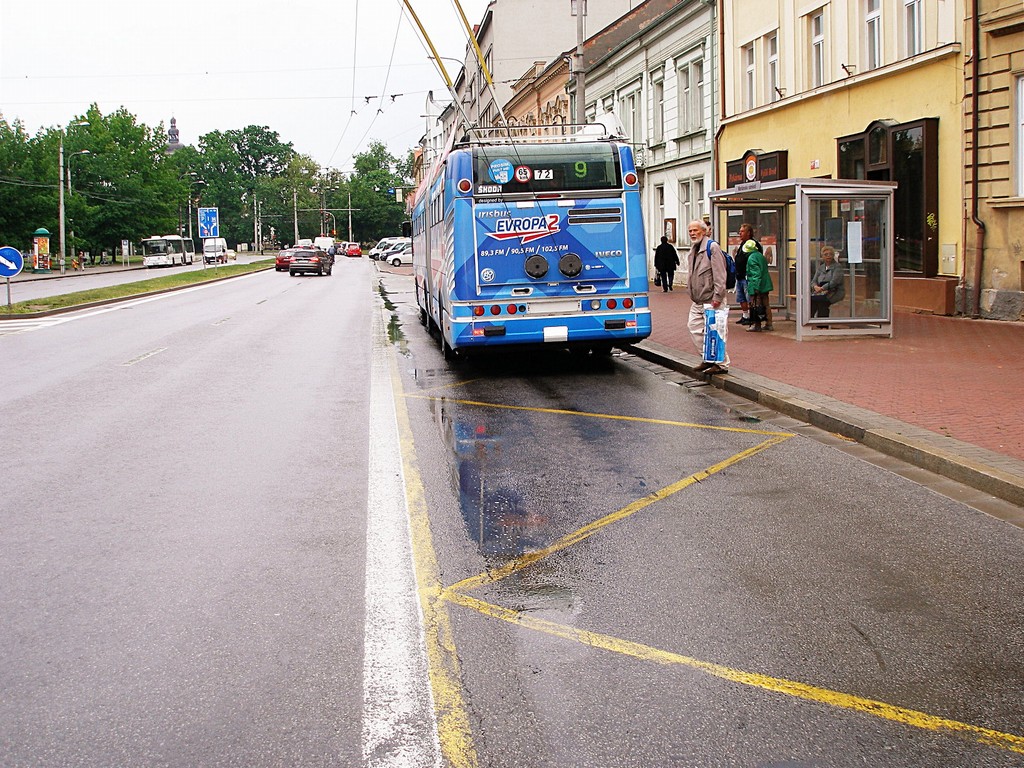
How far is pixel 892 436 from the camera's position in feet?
28.1

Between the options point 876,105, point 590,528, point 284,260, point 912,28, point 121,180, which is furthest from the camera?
point 121,180

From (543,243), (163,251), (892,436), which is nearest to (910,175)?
(543,243)

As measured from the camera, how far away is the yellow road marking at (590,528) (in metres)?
5.41

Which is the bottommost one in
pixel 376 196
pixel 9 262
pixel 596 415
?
pixel 596 415

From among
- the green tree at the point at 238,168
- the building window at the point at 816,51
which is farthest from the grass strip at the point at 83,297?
the green tree at the point at 238,168

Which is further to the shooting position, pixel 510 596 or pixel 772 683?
pixel 510 596

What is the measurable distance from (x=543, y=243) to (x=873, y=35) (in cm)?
1200

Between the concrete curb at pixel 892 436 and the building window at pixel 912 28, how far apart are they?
10.7m

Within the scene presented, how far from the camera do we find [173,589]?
209 inches

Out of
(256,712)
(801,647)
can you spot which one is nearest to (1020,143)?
(801,647)

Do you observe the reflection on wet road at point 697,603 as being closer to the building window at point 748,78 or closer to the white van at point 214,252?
the building window at point 748,78

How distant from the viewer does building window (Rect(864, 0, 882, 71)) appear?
71.7 feet

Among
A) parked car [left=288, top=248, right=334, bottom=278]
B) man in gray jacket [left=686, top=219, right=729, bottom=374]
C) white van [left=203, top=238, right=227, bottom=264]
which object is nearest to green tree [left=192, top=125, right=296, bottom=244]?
white van [left=203, top=238, right=227, bottom=264]

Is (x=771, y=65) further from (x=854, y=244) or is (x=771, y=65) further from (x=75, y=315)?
(x=75, y=315)
